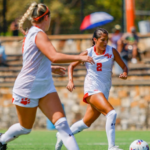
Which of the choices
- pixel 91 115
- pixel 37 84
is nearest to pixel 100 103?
pixel 91 115

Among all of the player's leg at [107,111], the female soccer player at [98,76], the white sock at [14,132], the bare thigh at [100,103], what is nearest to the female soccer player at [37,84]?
the white sock at [14,132]

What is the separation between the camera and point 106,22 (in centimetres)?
1745

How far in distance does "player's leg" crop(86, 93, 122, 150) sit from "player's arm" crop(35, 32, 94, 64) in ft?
7.18

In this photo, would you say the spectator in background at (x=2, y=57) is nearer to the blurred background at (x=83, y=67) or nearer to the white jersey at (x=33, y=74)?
the blurred background at (x=83, y=67)

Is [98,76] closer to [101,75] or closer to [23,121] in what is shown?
[101,75]

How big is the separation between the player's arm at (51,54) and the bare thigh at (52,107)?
0.63 metres

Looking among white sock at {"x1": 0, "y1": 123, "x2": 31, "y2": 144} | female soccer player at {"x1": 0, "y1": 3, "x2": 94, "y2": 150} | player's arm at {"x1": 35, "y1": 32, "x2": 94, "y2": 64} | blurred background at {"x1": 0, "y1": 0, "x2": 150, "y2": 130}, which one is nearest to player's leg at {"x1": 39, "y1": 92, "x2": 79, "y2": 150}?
female soccer player at {"x1": 0, "y1": 3, "x2": 94, "y2": 150}

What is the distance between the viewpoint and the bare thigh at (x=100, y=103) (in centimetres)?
719

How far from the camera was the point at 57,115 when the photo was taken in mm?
5559

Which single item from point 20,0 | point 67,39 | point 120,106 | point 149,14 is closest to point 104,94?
point 120,106

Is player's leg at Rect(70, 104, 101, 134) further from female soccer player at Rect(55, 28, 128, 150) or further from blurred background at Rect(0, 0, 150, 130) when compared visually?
blurred background at Rect(0, 0, 150, 130)

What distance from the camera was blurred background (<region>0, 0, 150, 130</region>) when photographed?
51.6 ft

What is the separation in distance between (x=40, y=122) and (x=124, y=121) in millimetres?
3017

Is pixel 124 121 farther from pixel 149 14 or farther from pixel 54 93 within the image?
pixel 54 93
